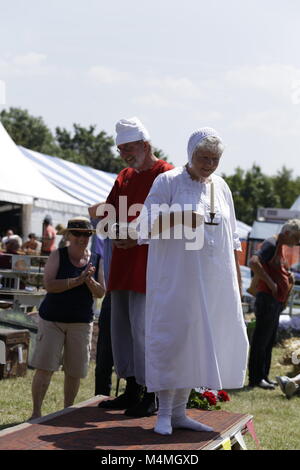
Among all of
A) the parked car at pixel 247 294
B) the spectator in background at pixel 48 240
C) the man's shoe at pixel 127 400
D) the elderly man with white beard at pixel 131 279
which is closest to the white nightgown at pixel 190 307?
the elderly man with white beard at pixel 131 279

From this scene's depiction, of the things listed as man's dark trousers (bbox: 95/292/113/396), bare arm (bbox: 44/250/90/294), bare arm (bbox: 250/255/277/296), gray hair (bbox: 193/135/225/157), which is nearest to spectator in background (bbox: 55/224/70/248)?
bare arm (bbox: 44/250/90/294)

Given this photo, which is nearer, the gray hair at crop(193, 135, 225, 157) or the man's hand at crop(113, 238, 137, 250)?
the gray hair at crop(193, 135, 225, 157)

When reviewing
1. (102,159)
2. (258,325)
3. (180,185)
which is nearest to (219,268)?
(180,185)

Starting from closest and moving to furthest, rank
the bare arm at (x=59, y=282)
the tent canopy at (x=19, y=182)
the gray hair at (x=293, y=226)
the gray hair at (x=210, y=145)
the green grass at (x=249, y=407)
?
the gray hair at (x=210, y=145)
the bare arm at (x=59, y=282)
the green grass at (x=249, y=407)
the gray hair at (x=293, y=226)
the tent canopy at (x=19, y=182)

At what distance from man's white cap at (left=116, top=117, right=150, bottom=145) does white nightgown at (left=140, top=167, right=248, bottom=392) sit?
1.94 ft

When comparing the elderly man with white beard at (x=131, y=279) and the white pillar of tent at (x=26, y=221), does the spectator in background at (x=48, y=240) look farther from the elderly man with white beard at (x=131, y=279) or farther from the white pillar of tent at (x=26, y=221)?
the elderly man with white beard at (x=131, y=279)

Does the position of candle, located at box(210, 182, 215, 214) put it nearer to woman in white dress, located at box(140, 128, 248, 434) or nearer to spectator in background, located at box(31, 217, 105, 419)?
woman in white dress, located at box(140, 128, 248, 434)

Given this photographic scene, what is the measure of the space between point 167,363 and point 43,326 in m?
1.94

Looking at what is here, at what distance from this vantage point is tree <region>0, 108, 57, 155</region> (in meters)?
70.3

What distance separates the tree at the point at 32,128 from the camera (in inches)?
2768

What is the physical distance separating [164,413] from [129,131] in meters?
1.68

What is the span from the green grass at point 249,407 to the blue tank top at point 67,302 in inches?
37.8
